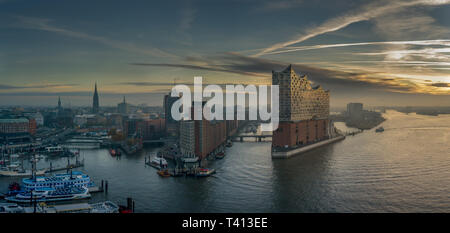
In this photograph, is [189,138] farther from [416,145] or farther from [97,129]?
[97,129]

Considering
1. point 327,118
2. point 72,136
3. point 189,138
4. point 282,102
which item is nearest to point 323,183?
point 189,138

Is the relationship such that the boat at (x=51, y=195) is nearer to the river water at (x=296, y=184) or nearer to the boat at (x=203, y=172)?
the river water at (x=296, y=184)

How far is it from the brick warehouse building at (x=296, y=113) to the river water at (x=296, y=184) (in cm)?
192

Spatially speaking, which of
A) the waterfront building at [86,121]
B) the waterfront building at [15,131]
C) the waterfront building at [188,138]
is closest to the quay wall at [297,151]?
the waterfront building at [188,138]

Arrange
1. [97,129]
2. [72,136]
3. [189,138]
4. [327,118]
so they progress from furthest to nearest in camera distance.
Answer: [97,129] < [72,136] < [327,118] < [189,138]

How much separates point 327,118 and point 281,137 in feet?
27.2

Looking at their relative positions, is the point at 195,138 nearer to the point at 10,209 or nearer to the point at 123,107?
the point at 10,209

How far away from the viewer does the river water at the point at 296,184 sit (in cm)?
820

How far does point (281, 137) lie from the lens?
57.8 feet

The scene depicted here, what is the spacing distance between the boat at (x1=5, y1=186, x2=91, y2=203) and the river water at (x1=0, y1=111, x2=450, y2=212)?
1.72 feet

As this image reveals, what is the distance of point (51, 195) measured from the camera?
1000 cm

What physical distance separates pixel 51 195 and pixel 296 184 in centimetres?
761

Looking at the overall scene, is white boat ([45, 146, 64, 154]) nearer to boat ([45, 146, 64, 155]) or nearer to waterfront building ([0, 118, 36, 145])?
boat ([45, 146, 64, 155])
